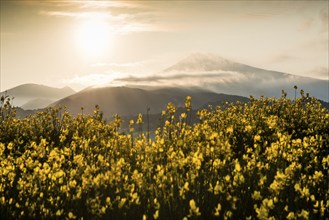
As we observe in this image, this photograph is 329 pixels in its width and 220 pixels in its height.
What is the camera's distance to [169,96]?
271 feet

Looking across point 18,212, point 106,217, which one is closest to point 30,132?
point 18,212

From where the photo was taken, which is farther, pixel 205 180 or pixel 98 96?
pixel 98 96

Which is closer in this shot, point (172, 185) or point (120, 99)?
point (172, 185)

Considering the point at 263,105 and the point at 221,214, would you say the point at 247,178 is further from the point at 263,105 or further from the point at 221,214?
the point at 263,105

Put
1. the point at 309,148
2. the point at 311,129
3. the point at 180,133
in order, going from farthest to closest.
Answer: the point at 311,129 → the point at 180,133 → the point at 309,148

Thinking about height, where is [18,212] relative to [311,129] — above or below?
below

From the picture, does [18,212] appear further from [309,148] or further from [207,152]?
[309,148]

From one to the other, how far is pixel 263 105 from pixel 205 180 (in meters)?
6.19

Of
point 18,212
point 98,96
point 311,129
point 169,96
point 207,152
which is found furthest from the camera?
point 169,96

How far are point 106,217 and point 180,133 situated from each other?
3.41 m

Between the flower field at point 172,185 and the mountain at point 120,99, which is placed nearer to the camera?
the flower field at point 172,185

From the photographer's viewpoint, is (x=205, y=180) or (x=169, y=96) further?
(x=169, y=96)

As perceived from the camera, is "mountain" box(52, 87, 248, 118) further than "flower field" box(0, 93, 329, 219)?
Yes

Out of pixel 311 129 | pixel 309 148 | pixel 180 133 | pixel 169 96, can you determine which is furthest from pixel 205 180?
pixel 169 96
